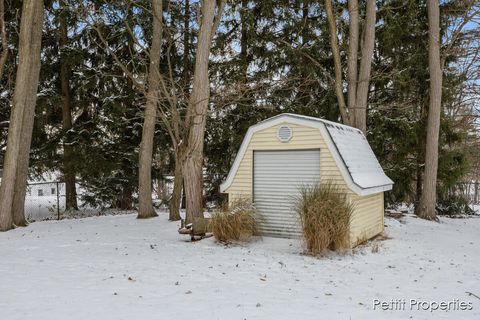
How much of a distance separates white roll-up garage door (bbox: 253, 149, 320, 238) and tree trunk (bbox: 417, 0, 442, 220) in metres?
6.36

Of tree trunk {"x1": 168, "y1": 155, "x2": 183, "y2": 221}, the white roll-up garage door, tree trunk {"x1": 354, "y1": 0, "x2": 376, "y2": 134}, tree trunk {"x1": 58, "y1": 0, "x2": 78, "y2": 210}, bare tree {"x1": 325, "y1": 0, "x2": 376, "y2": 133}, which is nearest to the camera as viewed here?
the white roll-up garage door

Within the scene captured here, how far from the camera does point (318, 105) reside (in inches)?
541

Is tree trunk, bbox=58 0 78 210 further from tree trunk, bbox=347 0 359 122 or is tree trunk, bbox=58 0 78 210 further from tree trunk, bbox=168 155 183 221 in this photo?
tree trunk, bbox=347 0 359 122

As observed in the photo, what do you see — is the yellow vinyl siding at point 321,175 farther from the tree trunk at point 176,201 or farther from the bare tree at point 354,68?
the bare tree at point 354,68

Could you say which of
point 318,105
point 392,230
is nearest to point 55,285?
point 392,230

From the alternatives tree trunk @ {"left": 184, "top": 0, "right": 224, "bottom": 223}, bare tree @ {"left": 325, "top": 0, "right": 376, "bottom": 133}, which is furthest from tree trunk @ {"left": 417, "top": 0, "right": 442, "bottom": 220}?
tree trunk @ {"left": 184, "top": 0, "right": 224, "bottom": 223}

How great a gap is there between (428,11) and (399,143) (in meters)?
4.39

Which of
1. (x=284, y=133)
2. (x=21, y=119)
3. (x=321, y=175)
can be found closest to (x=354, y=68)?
(x=284, y=133)

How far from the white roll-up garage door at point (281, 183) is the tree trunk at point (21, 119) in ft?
19.0

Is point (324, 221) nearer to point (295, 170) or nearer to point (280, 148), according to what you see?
point (295, 170)

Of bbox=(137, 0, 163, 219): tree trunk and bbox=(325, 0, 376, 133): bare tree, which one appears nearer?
bbox=(137, 0, 163, 219): tree trunk

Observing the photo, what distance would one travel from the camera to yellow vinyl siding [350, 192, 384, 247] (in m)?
7.19

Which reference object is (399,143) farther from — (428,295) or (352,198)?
(428,295)

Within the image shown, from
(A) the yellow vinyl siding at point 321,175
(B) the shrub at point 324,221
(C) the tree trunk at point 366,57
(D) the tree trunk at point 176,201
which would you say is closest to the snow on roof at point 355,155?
(A) the yellow vinyl siding at point 321,175
